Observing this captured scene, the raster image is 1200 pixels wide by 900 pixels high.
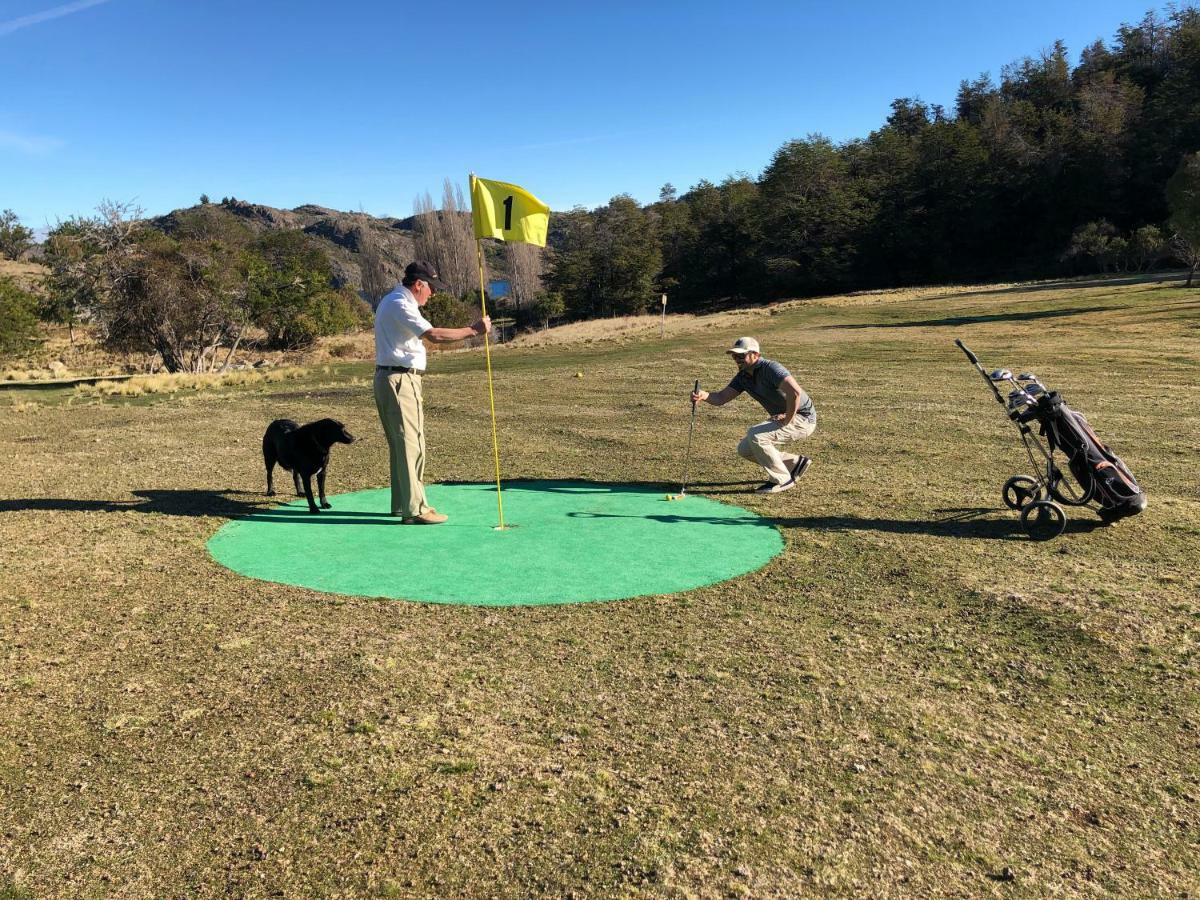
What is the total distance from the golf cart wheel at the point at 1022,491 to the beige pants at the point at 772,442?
7.36ft

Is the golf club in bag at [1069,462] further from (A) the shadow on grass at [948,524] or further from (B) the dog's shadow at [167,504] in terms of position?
(B) the dog's shadow at [167,504]

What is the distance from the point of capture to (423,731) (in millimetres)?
4152

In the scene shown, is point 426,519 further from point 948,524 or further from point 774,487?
point 948,524

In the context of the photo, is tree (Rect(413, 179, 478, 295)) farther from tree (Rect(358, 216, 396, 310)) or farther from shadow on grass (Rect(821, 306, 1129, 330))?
shadow on grass (Rect(821, 306, 1129, 330))

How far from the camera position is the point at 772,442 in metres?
9.62

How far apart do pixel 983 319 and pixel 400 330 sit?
3617cm

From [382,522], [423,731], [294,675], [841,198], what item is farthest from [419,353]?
[841,198]

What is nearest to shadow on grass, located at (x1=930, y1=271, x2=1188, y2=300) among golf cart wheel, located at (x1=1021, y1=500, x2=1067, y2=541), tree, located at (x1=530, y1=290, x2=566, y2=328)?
tree, located at (x1=530, y1=290, x2=566, y2=328)

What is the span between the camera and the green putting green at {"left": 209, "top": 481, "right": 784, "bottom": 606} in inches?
254

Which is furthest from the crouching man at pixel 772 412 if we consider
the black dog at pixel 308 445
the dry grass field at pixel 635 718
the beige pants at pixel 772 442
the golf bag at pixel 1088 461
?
the black dog at pixel 308 445

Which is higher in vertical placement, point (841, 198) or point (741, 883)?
point (841, 198)

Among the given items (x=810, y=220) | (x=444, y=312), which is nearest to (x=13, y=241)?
(x=444, y=312)

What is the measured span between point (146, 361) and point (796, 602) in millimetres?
37485

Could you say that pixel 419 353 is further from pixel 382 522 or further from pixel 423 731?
pixel 423 731
